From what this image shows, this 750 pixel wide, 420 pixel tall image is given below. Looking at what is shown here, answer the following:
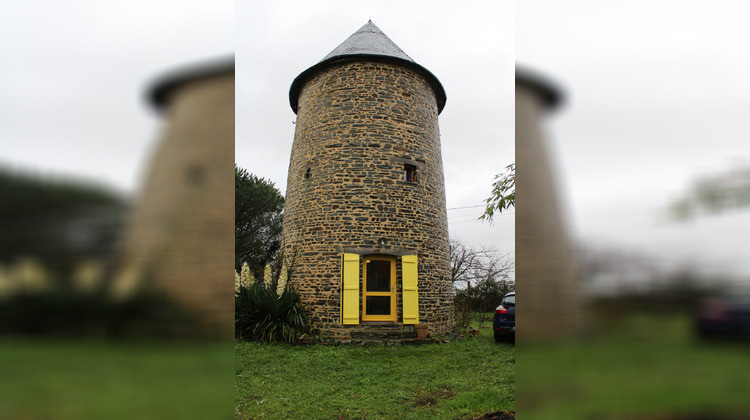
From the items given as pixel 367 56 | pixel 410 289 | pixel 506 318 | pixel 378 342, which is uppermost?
pixel 367 56

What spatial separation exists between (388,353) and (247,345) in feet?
10.8
